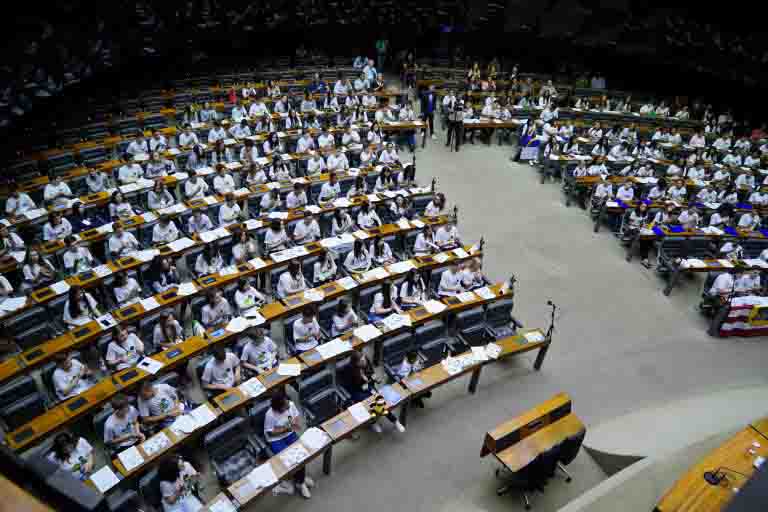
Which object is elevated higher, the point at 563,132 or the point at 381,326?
the point at 563,132

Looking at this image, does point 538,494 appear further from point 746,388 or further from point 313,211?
point 313,211

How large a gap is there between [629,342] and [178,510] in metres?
8.88

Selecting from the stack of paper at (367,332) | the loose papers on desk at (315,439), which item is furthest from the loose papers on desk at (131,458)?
the stack of paper at (367,332)

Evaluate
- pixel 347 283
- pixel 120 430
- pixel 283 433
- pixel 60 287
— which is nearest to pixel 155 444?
pixel 120 430

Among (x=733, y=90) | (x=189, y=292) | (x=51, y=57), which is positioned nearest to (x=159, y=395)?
(x=189, y=292)

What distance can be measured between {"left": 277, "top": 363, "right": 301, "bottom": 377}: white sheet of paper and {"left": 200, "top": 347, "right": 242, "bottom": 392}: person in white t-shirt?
2.33 ft

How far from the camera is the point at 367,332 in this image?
30.9ft

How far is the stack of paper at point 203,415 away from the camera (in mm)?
7546

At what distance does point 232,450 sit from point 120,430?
1.50 meters

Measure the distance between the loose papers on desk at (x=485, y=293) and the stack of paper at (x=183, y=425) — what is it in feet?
18.8

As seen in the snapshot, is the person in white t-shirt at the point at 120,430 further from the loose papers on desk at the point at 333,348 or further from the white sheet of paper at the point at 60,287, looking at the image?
the white sheet of paper at the point at 60,287

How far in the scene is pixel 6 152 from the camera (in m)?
14.9

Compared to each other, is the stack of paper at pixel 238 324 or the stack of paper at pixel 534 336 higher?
the stack of paper at pixel 238 324

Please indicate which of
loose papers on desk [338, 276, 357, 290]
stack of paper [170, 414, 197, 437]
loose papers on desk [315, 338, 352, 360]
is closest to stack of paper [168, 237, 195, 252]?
loose papers on desk [338, 276, 357, 290]
